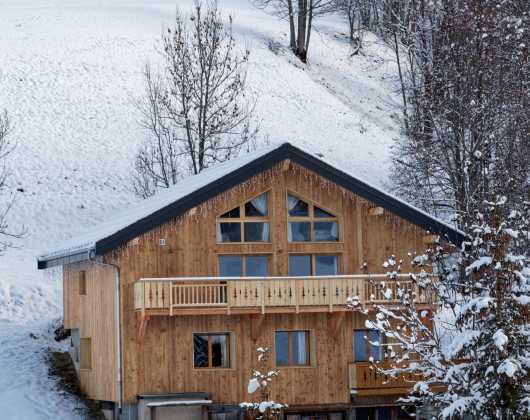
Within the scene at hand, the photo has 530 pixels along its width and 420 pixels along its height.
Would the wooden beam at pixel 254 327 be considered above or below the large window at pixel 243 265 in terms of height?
below

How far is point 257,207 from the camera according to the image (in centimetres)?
3272

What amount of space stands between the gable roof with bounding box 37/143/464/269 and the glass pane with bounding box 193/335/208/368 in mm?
3461

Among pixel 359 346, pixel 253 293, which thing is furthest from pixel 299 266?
pixel 359 346

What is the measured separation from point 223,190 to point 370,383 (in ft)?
22.5

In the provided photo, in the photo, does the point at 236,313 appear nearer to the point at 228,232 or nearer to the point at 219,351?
the point at 219,351

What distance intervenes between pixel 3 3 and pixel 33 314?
5516cm

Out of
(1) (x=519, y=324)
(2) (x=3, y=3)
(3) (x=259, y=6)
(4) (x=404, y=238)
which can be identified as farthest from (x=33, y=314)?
(3) (x=259, y=6)

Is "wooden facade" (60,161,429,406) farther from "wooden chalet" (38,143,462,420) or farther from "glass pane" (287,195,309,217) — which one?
"glass pane" (287,195,309,217)

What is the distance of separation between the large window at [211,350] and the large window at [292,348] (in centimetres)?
147

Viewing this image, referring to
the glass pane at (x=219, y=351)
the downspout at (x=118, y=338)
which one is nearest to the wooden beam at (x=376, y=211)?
the glass pane at (x=219, y=351)

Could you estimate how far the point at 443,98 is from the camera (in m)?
41.5

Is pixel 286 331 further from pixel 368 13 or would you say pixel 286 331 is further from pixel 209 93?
pixel 368 13

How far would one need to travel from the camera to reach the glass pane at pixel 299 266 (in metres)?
33.0

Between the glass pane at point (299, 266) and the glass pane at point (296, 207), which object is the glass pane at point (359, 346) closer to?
the glass pane at point (299, 266)
